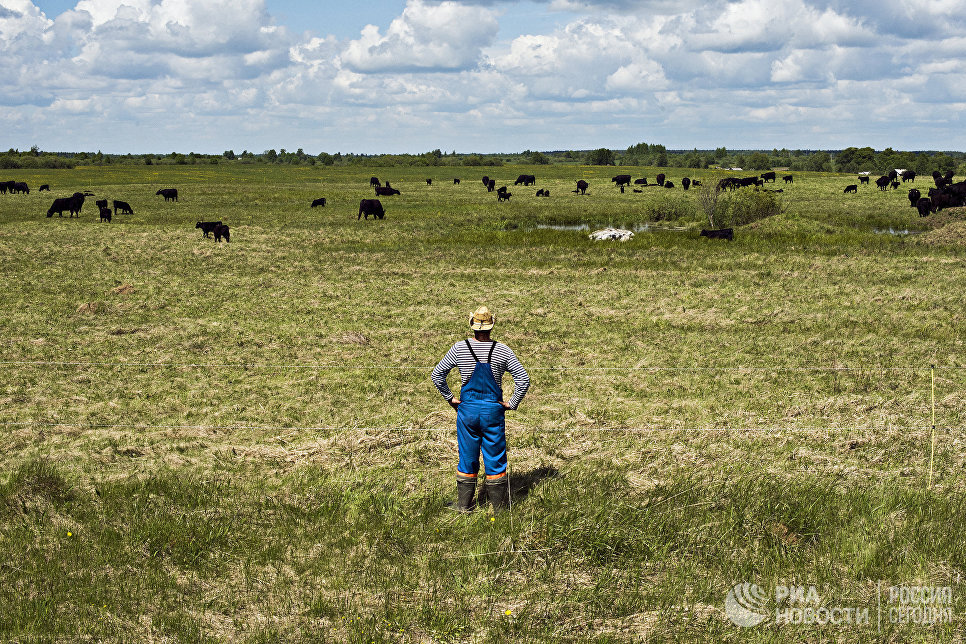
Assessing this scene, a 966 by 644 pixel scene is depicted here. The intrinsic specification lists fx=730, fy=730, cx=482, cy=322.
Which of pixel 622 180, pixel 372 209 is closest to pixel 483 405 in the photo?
pixel 372 209

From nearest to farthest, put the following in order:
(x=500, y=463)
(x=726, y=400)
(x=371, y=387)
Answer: (x=500, y=463) → (x=726, y=400) → (x=371, y=387)

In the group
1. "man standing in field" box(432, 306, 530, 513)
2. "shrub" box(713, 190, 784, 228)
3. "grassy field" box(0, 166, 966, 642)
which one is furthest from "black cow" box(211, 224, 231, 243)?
"man standing in field" box(432, 306, 530, 513)

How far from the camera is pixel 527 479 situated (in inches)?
311

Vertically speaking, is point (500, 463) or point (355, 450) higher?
point (500, 463)

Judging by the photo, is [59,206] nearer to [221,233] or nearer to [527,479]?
[221,233]

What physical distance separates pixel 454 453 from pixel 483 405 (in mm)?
2507

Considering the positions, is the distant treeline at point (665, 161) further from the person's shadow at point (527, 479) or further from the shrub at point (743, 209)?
the person's shadow at point (527, 479)

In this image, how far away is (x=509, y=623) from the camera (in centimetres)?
524

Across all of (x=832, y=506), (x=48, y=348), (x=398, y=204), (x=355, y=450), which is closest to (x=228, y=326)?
(x=48, y=348)

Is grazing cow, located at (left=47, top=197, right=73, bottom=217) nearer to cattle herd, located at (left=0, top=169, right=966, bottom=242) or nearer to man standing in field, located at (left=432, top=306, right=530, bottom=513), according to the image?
cattle herd, located at (left=0, top=169, right=966, bottom=242)

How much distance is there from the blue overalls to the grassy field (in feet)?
1.68

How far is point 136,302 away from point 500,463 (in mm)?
15420

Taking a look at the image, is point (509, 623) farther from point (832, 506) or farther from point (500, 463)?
point (832, 506)

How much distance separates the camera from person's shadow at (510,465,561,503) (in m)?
7.42
